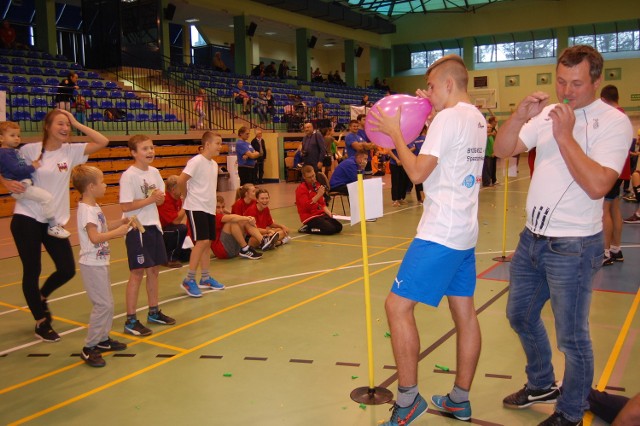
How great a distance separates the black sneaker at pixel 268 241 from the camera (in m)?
7.88

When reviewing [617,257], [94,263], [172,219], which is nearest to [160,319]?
[94,263]

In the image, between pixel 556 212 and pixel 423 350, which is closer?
pixel 556 212

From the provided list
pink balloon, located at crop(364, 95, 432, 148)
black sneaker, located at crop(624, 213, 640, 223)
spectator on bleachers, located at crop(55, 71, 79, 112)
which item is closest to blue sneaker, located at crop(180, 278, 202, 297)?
pink balloon, located at crop(364, 95, 432, 148)

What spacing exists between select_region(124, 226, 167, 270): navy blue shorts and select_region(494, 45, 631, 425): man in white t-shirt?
2996 mm

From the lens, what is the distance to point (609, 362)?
3.82 m

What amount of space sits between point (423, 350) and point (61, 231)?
303 cm

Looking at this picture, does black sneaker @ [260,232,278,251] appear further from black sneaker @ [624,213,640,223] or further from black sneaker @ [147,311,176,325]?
black sneaker @ [624,213,640,223]

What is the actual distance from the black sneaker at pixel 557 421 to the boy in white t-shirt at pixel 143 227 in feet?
10.2

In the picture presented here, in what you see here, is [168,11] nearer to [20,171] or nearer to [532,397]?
[20,171]

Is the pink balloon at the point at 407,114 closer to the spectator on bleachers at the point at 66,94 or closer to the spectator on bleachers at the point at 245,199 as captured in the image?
the spectator on bleachers at the point at 245,199

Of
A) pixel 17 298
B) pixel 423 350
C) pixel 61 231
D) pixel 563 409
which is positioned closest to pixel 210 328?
pixel 61 231

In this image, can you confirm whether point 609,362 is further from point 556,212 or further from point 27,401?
point 27,401

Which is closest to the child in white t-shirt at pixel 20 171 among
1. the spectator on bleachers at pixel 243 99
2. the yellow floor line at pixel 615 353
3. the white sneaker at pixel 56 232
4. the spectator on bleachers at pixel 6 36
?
the white sneaker at pixel 56 232

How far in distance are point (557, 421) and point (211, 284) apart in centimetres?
397
